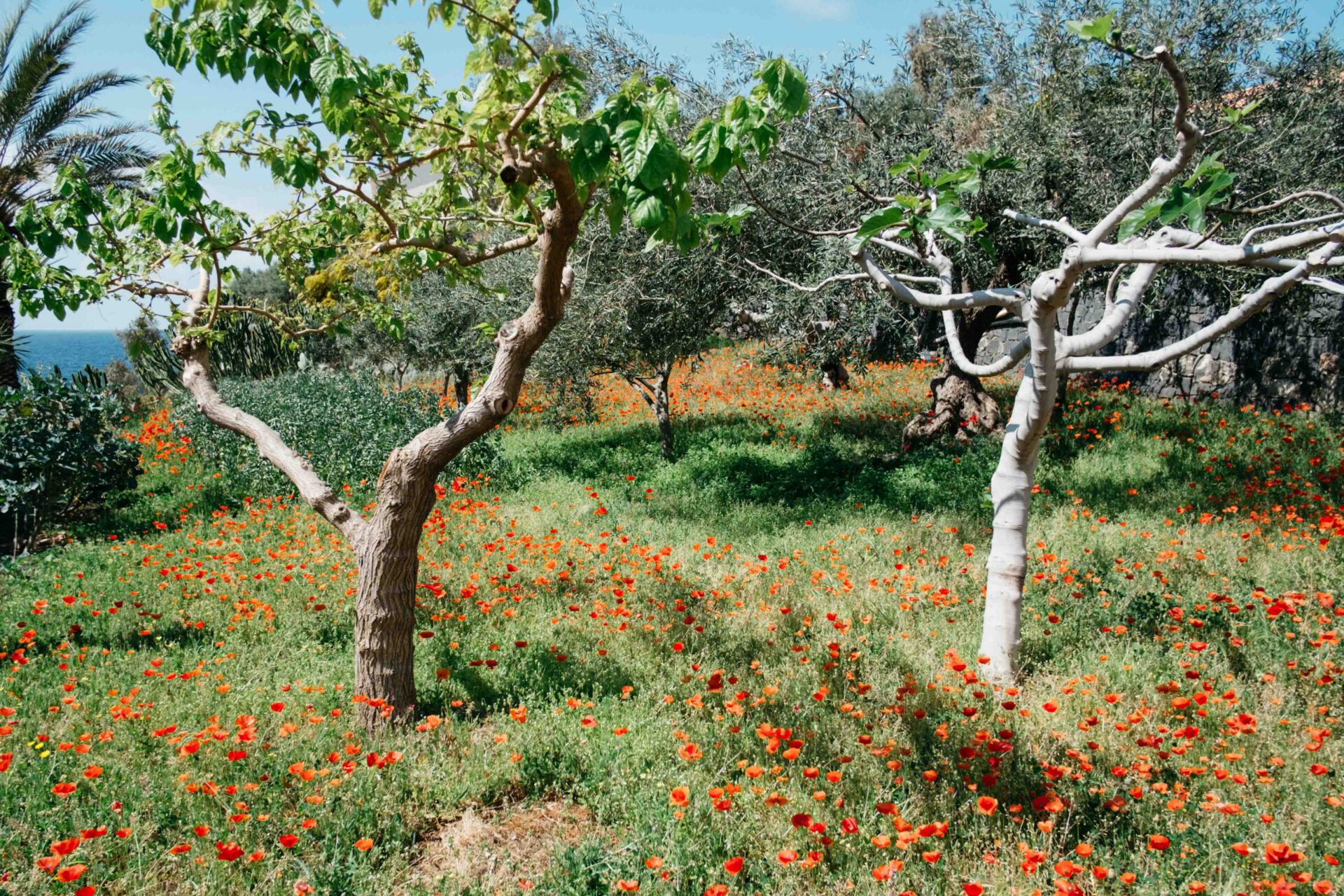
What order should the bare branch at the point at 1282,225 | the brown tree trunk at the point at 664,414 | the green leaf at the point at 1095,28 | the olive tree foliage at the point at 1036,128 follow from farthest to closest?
the brown tree trunk at the point at 664,414, the olive tree foliage at the point at 1036,128, the bare branch at the point at 1282,225, the green leaf at the point at 1095,28

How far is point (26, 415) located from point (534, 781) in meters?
7.85

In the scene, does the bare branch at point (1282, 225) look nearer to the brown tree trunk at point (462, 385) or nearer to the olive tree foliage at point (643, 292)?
the olive tree foliage at point (643, 292)

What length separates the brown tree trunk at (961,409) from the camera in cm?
1049

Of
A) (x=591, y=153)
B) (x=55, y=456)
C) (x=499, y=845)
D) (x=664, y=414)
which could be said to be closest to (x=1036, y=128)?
(x=664, y=414)

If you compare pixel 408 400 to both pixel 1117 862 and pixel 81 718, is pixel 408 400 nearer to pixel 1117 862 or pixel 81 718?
pixel 81 718

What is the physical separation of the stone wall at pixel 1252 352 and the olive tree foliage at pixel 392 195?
9498 mm

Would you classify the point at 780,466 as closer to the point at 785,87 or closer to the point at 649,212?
the point at 785,87

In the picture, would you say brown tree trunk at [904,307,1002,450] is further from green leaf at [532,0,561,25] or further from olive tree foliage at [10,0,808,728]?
green leaf at [532,0,561,25]

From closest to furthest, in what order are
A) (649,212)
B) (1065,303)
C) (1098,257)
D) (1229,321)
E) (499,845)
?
(649,212)
(499,845)
(1098,257)
(1229,321)
(1065,303)

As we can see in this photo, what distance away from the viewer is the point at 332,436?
1026cm

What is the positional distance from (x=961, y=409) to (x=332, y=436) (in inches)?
324

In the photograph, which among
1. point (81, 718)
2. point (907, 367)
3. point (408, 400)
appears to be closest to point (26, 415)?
point (408, 400)

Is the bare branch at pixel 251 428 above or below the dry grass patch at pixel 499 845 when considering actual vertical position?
above

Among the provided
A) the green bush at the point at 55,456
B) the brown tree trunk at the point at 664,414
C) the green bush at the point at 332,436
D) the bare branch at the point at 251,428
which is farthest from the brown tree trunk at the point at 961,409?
the green bush at the point at 55,456
